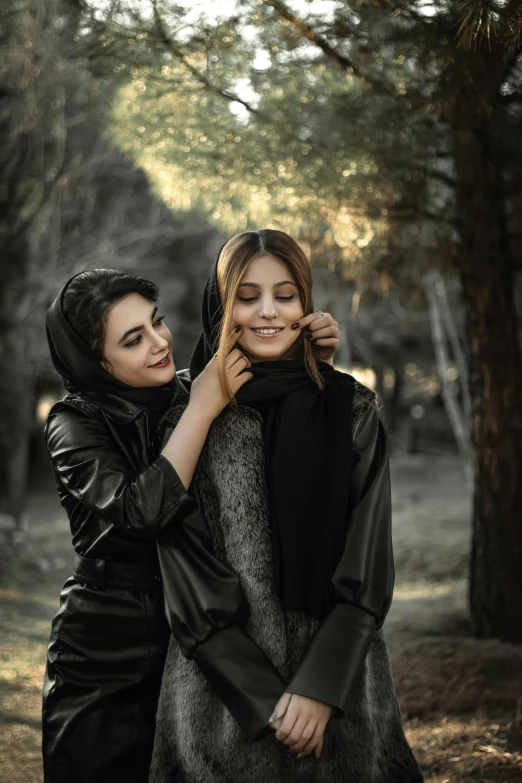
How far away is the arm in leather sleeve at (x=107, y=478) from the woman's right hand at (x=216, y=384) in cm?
16

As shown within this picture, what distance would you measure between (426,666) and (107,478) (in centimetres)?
299

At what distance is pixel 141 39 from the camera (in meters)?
3.50

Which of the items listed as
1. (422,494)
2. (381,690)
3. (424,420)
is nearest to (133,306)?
(381,690)

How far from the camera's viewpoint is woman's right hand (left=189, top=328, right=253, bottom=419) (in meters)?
1.82

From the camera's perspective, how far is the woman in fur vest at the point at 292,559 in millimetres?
1710

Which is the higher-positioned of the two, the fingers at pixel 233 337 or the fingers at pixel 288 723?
the fingers at pixel 233 337

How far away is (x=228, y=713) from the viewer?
178cm

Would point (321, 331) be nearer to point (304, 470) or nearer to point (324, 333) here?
point (324, 333)

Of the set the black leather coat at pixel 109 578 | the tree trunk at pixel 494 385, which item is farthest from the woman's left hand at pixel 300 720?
the tree trunk at pixel 494 385

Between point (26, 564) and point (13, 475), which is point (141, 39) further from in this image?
point (13, 475)

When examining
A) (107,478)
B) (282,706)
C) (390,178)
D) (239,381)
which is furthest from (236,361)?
(390,178)

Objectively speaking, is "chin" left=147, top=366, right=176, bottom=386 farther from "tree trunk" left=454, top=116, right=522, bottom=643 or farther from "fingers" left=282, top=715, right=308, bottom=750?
"tree trunk" left=454, top=116, right=522, bottom=643

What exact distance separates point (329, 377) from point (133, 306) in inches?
22.0

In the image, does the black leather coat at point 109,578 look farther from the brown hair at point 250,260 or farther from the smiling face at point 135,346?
the brown hair at point 250,260
